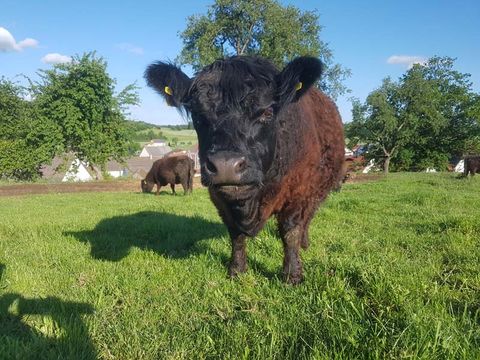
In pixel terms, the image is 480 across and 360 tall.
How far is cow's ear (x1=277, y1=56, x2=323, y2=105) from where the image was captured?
3.74 meters

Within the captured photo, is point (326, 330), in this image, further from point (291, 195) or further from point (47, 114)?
point (47, 114)

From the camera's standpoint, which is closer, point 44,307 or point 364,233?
point 44,307

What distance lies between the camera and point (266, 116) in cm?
361

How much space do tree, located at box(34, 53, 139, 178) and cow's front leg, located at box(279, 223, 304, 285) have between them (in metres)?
30.2

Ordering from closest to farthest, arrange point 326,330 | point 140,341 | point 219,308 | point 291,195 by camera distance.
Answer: point 326,330, point 140,341, point 219,308, point 291,195

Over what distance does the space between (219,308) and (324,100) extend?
4.25 metres

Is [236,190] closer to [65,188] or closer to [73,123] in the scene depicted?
[65,188]

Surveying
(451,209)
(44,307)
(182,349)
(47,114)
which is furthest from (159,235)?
(47,114)

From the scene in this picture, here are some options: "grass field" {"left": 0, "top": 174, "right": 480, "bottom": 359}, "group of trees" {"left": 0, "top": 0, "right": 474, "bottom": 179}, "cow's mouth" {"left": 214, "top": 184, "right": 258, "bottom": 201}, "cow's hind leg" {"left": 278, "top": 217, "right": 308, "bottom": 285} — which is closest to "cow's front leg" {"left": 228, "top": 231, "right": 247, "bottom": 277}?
"grass field" {"left": 0, "top": 174, "right": 480, "bottom": 359}

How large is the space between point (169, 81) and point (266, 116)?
121 cm


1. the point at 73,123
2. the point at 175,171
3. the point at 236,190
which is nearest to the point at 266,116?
the point at 236,190

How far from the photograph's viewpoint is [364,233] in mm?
6117

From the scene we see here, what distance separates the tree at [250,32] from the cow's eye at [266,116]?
122 feet

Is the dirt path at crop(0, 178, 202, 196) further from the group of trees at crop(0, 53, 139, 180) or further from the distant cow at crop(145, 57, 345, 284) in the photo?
the distant cow at crop(145, 57, 345, 284)
